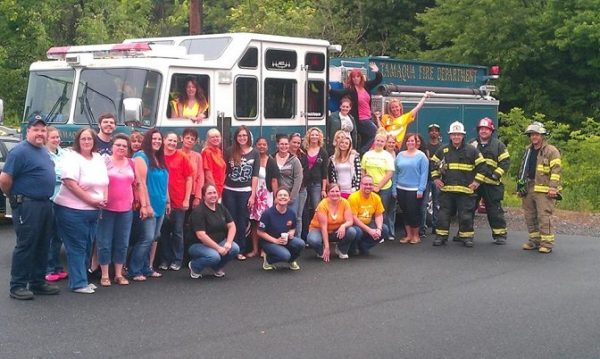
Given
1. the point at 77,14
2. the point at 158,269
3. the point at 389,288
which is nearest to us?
the point at 389,288

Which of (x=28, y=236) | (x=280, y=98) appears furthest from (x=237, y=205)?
(x=28, y=236)

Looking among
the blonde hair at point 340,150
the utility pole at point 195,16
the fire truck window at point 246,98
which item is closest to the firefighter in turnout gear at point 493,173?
the blonde hair at point 340,150

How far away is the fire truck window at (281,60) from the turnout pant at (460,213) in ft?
9.65

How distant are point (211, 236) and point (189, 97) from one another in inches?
86.8

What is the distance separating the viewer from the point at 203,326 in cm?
746

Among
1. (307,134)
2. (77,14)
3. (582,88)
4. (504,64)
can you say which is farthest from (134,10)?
(307,134)

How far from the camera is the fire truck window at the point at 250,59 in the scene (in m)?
11.6

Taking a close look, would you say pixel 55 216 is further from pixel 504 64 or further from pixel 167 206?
pixel 504 64

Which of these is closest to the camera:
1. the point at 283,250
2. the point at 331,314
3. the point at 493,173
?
the point at 331,314

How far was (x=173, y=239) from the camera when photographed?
10.2m

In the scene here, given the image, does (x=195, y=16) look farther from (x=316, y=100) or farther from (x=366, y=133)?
(x=316, y=100)

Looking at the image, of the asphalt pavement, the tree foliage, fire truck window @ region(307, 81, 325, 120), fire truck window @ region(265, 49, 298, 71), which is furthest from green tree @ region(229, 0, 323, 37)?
the asphalt pavement

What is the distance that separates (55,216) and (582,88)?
2269 cm

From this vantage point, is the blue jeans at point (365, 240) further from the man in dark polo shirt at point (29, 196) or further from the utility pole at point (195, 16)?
the utility pole at point (195, 16)
